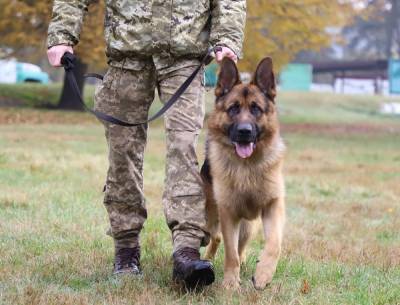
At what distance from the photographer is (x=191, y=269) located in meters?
4.43

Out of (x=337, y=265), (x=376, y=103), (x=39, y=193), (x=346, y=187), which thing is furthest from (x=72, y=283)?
(x=376, y=103)

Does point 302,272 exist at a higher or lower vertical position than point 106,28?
lower

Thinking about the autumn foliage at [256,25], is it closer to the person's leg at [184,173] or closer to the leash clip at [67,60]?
the leash clip at [67,60]

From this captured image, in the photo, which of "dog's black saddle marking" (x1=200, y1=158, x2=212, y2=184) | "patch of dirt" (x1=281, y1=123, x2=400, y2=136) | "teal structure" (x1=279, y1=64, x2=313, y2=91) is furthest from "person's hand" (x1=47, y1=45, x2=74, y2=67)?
"teal structure" (x1=279, y1=64, x2=313, y2=91)

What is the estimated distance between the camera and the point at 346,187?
36.8 ft

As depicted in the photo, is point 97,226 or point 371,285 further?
point 97,226

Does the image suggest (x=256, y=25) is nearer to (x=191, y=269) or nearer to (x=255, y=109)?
(x=255, y=109)

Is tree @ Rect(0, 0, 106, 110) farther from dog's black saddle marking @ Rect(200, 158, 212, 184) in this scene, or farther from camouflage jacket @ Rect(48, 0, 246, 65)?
camouflage jacket @ Rect(48, 0, 246, 65)

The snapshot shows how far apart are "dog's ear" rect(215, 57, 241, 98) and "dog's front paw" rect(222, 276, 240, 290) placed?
1.21 metres

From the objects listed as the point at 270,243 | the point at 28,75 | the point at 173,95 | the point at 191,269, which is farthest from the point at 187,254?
the point at 28,75

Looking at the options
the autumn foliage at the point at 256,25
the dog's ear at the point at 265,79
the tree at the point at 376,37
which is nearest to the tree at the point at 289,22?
the autumn foliage at the point at 256,25

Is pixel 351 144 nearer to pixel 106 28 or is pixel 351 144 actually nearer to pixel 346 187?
pixel 346 187

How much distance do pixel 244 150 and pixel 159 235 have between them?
2.08 meters

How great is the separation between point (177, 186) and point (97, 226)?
242 cm
